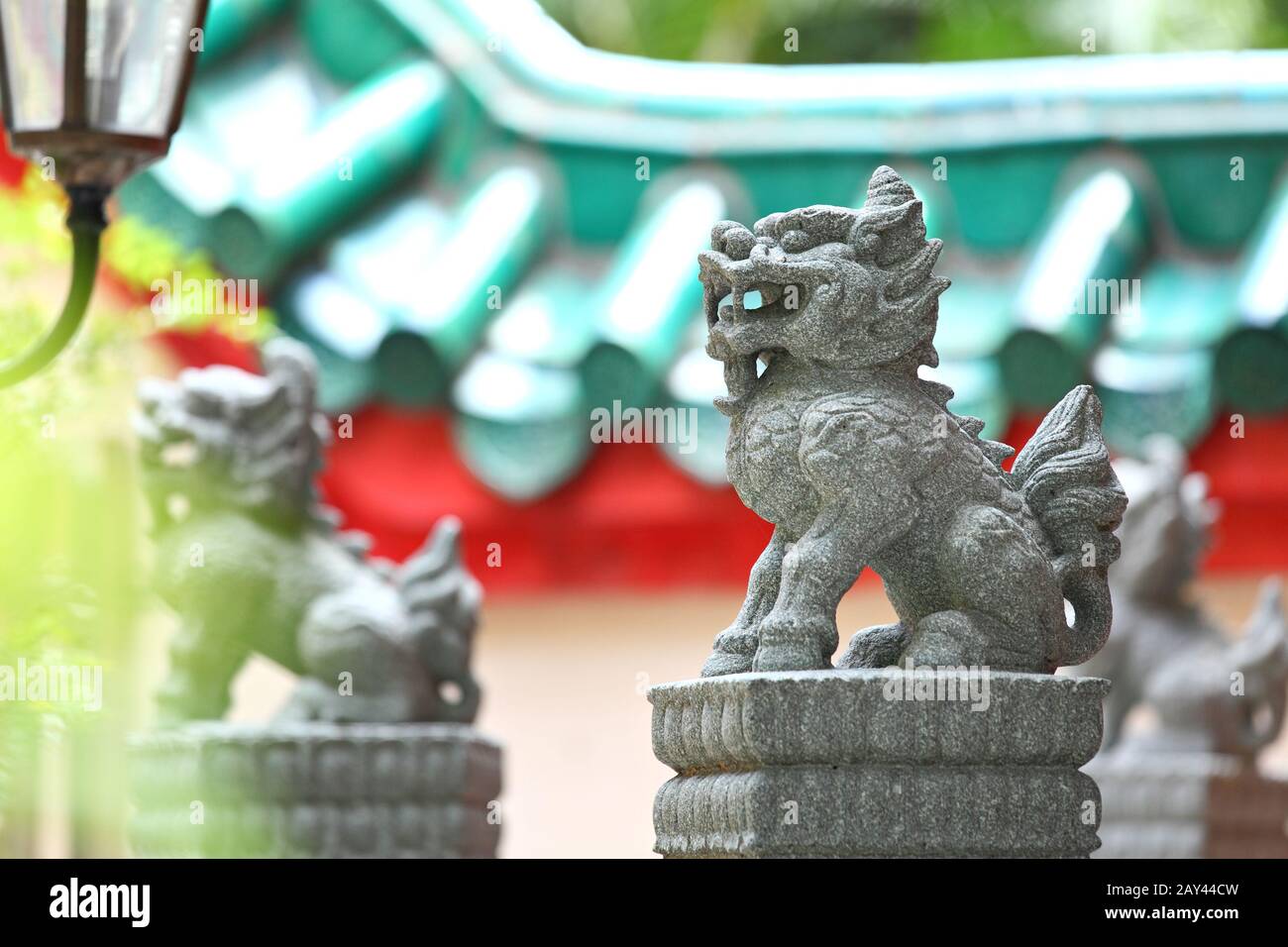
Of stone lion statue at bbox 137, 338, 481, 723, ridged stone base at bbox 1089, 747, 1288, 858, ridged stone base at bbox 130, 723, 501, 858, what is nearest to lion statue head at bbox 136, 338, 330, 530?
stone lion statue at bbox 137, 338, 481, 723

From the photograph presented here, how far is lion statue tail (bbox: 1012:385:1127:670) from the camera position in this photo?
396 cm

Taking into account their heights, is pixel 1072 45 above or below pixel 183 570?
above

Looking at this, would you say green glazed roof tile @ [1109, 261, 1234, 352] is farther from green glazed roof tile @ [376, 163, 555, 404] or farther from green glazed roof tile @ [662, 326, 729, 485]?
green glazed roof tile @ [376, 163, 555, 404]

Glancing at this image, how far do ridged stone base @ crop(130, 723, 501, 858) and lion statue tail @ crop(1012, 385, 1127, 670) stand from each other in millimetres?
2484

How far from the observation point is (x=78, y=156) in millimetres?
3914

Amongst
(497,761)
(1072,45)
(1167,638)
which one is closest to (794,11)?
(1072,45)

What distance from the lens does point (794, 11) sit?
1769 centimetres

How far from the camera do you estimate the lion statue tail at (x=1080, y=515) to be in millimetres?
3965

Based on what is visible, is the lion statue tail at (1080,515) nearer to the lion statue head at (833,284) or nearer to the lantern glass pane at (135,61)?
the lion statue head at (833,284)

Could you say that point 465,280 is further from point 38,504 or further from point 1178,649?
point 38,504

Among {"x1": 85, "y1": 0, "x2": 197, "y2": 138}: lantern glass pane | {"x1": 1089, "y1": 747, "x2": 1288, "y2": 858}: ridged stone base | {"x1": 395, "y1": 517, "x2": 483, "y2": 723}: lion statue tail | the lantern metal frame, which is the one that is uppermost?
{"x1": 85, "y1": 0, "x2": 197, "y2": 138}: lantern glass pane
